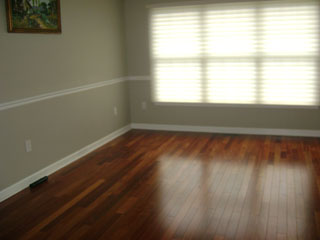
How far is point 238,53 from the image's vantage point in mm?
5398

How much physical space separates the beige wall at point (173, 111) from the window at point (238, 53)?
14 centimetres

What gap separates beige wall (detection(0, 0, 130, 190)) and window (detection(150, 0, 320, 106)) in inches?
30.5

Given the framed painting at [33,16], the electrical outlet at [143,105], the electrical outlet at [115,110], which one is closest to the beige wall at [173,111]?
the electrical outlet at [143,105]

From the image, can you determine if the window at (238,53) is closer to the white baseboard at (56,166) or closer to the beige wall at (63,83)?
the beige wall at (63,83)

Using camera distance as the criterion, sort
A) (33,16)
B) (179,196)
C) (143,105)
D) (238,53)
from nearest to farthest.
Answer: (179,196) < (33,16) < (238,53) < (143,105)

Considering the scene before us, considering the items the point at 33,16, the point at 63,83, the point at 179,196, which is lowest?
the point at 179,196

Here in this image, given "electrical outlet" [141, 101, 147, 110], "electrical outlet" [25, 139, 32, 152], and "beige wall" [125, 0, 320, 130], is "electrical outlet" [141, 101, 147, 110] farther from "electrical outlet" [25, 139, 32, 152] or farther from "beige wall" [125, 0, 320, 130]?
"electrical outlet" [25, 139, 32, 152]

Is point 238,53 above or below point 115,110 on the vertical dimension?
above

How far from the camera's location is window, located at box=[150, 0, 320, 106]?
16.7ft

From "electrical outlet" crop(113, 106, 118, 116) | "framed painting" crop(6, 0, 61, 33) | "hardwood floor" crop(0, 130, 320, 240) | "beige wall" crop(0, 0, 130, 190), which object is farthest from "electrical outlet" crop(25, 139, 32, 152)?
"electrical outlet" crop(113, 106, 118, 116)

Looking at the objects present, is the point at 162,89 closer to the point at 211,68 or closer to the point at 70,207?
the point at 211,68

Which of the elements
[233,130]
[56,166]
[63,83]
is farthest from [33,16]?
[233,130]

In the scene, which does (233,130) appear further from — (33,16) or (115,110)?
(33,16)

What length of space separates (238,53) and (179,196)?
2.77 m
